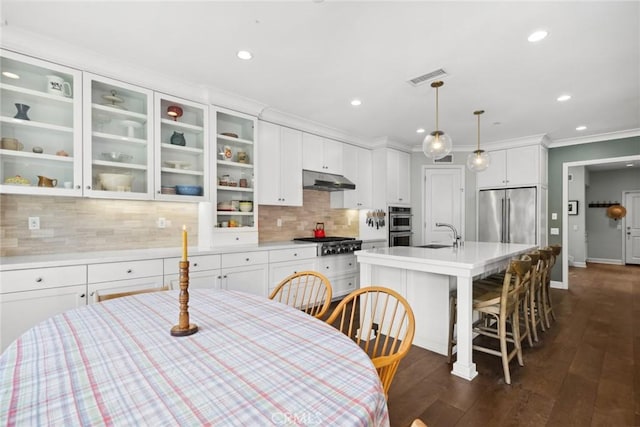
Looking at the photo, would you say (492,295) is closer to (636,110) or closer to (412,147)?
(636,110)

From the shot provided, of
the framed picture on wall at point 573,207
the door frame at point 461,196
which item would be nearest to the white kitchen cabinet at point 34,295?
the door frame at point 461,196

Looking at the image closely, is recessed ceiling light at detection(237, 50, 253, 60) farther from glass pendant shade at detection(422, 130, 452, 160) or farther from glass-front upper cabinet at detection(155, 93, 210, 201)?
glass pendant shade at detection(422, 130, 452, 160)

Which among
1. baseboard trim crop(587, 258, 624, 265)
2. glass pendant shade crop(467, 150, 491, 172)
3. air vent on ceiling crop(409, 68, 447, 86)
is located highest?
air vent on ceiling crop(409, 68, 447, 86)

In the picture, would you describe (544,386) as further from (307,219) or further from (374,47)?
(307,219)

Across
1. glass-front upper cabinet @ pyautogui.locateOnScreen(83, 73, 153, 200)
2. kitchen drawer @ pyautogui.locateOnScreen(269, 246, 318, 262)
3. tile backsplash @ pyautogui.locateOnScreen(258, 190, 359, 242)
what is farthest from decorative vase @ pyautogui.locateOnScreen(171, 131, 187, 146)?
kitchen drawer @ pyautogui.locateOnScreen(269, 246, 318, 262)

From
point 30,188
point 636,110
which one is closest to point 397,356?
point 30,188

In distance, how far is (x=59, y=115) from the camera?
8.35 feet

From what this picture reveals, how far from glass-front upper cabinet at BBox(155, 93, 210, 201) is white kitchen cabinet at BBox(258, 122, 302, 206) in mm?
727

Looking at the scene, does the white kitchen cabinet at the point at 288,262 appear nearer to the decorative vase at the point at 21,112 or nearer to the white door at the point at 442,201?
the decorative vase at the point at 21,112

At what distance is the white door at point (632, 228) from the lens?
25.2ft

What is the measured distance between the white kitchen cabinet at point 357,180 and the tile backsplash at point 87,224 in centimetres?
238

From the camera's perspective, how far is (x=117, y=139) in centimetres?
274

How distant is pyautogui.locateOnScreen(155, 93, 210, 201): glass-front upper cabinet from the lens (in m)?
2.97

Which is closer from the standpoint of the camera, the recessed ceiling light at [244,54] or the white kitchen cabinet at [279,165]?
the recessed ceiling light at [244,54]
